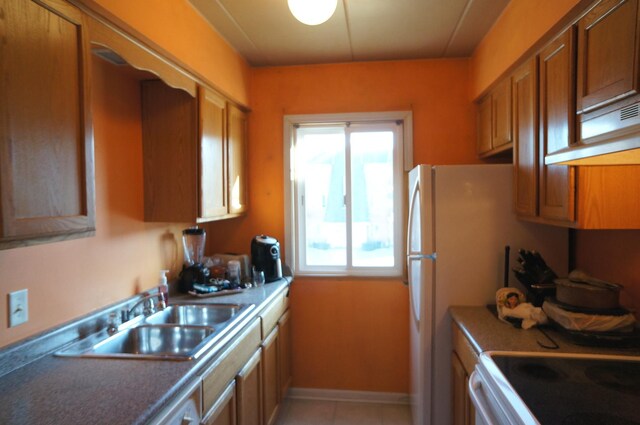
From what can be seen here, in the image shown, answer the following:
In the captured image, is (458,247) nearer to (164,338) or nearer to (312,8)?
(312,8)

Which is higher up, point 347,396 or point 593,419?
point 593,419

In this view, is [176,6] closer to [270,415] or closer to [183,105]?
[183,105]

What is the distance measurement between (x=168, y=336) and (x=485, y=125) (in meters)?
2.28

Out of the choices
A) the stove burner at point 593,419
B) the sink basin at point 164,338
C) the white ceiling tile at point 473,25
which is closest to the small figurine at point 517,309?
the stove burner at point 593,419

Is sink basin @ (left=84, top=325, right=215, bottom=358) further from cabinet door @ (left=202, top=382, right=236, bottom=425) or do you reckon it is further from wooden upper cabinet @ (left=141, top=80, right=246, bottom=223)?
wooden upper cabinet @ (left=141, top=80, right=246, bottom=223)

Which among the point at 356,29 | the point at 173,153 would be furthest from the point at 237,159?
the point at 356,29

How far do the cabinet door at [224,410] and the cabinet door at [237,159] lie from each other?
3.99 ft

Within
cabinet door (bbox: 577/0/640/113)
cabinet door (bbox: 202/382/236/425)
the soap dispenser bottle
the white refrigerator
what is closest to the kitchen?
the soap dispenser bottle

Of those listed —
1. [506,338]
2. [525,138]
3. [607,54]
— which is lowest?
[506,338]

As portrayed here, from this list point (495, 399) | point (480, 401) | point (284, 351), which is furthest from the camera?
point (284, 351)

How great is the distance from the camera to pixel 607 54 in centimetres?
121

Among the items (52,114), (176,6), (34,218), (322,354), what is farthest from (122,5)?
(322,354)

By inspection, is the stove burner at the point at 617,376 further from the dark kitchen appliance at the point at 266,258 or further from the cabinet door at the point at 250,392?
the dark kitchen appliance at the point at 266,258

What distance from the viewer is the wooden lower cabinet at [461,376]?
1.62 metres
